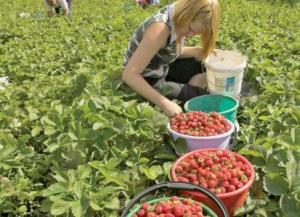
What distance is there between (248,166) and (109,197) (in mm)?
879

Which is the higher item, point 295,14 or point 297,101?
point 297,101

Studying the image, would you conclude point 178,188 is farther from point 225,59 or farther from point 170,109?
point 225,59

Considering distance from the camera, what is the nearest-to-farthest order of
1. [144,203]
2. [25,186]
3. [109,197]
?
[144,203]
[109,197]
[25,186]

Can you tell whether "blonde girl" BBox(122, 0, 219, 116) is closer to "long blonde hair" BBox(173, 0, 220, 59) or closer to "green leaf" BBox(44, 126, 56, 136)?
"long blonde hair" BBox(173, 0, 220, 59)

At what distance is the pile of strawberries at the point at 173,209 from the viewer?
2.53 m

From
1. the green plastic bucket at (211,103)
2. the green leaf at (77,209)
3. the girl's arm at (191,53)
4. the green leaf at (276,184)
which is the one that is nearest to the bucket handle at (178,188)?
the green leaf at (77,209)

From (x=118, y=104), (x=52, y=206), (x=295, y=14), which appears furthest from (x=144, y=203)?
(x=295, y=14)

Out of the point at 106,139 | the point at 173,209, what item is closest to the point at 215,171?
the point at 173,209

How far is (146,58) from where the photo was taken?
3.96 metres

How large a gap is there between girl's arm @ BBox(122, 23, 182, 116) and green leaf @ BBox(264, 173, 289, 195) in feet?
4.27

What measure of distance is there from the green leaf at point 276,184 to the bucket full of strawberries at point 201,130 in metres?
0.59

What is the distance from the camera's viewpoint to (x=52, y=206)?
269 centimetres

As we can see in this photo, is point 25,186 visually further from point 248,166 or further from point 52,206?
point 248,166

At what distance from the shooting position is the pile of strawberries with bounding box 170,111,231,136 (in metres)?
3.41
